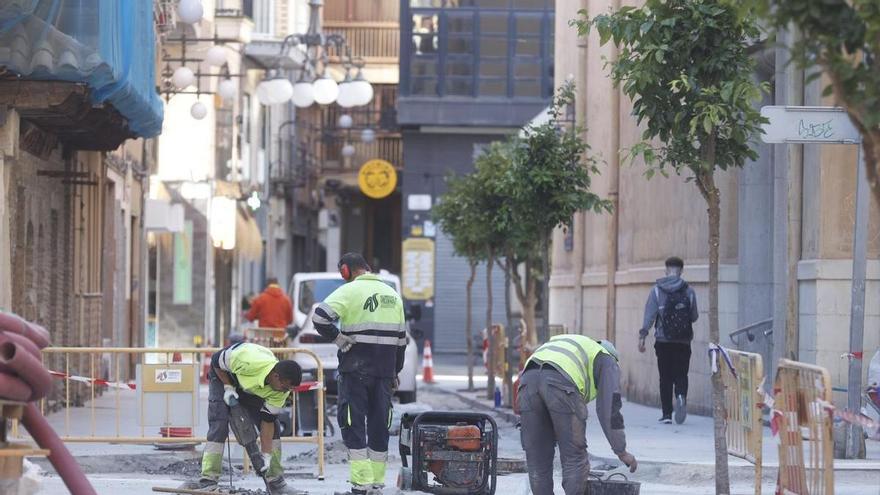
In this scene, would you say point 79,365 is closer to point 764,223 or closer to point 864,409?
point 764,223

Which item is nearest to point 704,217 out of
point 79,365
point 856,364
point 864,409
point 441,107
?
point 864,409

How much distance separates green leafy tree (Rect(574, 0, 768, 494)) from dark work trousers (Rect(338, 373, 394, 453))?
2333 mm

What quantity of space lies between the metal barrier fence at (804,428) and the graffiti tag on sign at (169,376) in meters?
6.88

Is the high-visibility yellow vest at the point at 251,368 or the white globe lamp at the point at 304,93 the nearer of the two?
the high-visibility yellow vest at the point at 251,368

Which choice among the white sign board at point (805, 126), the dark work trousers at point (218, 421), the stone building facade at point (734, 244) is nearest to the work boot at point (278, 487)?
the dark work trousers at point (218, 421)

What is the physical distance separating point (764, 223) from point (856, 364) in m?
5.12

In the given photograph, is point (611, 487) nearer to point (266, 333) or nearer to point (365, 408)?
point (365, 408)

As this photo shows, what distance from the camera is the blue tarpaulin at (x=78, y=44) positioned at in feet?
53.0

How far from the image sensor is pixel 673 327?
62.4 ft

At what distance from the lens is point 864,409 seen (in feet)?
52.2

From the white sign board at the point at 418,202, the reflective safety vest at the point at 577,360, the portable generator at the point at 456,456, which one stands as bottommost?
the portable generator at the point at 456,456

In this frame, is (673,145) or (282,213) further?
(282,213)

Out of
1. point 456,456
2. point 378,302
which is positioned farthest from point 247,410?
point 456,456

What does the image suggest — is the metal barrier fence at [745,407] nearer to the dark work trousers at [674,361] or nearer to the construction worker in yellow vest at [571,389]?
the construction worker in yellow vest at [571,389]
